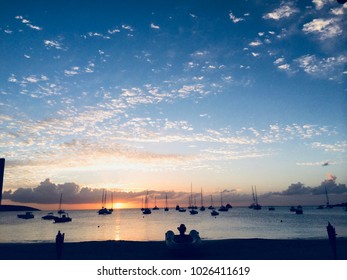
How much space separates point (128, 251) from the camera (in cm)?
2120

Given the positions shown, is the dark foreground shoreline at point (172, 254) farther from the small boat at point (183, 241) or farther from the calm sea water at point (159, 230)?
the calm sea water at point (159, 230)

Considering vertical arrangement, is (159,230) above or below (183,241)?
below

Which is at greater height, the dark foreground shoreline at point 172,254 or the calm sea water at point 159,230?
the dark foreground shoreline at point 172,254

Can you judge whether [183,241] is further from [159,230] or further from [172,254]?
[159,230]

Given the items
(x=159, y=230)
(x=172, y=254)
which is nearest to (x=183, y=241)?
(x=172, y=254)

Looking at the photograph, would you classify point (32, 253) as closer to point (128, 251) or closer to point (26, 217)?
point (128, 251)

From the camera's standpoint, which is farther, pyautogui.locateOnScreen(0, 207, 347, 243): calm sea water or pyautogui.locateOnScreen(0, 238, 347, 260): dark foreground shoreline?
pyautogui.locateOnScreen(0, 207, 347, 243): calm sea water

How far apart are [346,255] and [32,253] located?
75.4ft

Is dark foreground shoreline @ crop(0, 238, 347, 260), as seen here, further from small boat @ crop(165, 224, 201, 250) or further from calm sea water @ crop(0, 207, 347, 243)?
calm sea water @ crop(0, 207, 347, 243)

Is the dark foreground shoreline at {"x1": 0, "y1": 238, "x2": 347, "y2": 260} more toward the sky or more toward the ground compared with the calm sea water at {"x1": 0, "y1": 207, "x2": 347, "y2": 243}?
more toward the sky

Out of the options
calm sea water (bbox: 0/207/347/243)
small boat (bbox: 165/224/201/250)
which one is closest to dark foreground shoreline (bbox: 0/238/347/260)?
small boat (bbox: 165/224/201/250)

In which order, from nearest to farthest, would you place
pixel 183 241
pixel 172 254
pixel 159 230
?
pixel 183 241 → pixel 172 254 → pixel 159 230

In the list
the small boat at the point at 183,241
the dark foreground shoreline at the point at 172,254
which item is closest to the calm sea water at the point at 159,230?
the dark foreground shoreline at the point at 172,254
